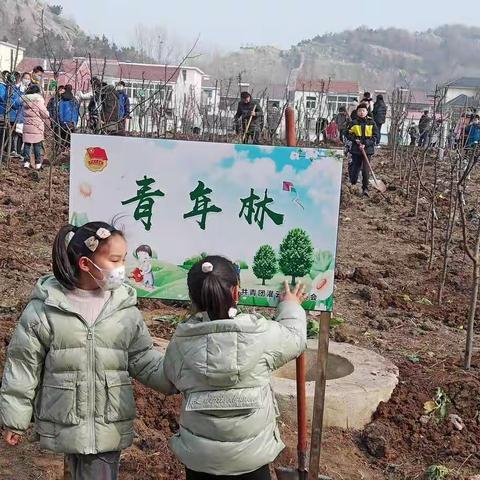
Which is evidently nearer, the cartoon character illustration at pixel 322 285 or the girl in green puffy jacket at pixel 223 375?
the girl in green puffy jacket at pixel 223 375

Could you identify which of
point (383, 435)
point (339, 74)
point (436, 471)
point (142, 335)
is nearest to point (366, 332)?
point (383, 435)

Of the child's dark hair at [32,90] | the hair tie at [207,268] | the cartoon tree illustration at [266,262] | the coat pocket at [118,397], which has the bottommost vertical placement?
the coat pocket at [118,397]

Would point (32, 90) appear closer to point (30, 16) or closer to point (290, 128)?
point (290, 128)

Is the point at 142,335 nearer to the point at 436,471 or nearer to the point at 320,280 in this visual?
the point at 320,280

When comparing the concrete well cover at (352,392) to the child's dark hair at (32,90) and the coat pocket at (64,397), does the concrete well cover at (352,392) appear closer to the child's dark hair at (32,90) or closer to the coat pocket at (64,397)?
the coat pocket at (64,397)

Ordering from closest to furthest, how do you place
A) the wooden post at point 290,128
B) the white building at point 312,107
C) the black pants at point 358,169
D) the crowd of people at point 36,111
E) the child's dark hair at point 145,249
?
the wooden post at point 290,128, the child's dark hair at point 145,249, the crowd of people at point 36,111, the black pants at point 358,169, the white building at point 312,107

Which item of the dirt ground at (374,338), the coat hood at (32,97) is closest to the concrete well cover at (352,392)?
the dirt ground at (374,338)

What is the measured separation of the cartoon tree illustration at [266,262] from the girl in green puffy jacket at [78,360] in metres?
0.67

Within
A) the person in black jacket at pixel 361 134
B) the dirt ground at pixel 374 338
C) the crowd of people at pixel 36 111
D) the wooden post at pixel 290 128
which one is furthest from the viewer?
the person in black jacket at pixel 361 134

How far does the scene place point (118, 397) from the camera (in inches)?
106

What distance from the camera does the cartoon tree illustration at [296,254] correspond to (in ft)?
10.5

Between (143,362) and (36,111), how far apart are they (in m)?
9.55

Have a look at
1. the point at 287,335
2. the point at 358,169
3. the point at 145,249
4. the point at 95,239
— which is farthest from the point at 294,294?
the point at 358,169

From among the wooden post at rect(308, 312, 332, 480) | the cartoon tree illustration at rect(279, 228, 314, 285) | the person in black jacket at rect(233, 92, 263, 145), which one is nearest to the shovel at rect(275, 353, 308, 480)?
the wooden post at rect(308, 312, 332, 480)
